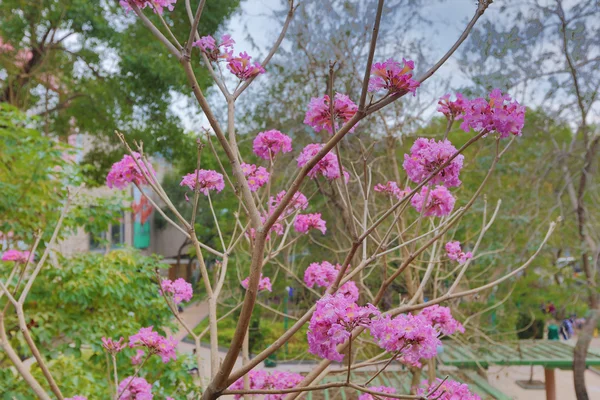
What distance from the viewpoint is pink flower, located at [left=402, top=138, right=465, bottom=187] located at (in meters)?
0.82

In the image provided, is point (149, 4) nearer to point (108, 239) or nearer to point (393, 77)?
point (393, 77)

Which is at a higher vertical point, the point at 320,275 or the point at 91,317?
the point at 320,275

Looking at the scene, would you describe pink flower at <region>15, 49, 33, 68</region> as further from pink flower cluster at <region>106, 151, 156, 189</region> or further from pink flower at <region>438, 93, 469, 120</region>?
pink flower at <region>438, 93, 469, 120</region>

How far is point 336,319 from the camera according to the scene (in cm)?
62

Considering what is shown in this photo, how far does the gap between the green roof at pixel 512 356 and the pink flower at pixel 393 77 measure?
9.55 feet

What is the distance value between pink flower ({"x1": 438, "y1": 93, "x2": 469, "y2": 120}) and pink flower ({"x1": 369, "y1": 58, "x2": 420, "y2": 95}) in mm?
248

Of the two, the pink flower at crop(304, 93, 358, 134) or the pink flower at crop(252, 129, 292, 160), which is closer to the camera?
the pink flower at crop(304, 93, 358, 134)

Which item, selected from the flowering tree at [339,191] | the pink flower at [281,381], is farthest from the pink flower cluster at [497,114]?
the pink flower at [281,381]

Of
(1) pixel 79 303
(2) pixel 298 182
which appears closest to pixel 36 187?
(1) pixel 79 303

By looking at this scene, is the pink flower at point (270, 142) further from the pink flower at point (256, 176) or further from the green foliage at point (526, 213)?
the green foliage at point (526, 213)

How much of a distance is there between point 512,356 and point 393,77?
3.42 m

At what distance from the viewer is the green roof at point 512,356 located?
10.8 ft

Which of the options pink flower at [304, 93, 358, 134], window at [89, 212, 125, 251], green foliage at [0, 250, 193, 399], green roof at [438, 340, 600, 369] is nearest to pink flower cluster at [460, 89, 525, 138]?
pink flower at [304, 93, 358, 134]

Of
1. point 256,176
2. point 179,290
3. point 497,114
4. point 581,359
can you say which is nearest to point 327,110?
point 497,114
